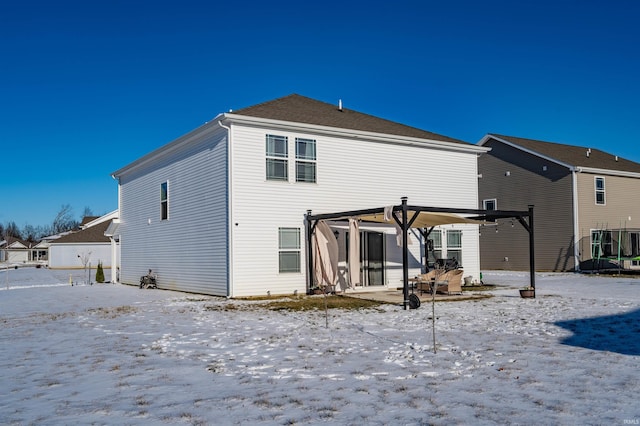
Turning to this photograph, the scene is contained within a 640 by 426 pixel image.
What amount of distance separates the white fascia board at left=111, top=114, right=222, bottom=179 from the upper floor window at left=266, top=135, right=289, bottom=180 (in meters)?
1.65

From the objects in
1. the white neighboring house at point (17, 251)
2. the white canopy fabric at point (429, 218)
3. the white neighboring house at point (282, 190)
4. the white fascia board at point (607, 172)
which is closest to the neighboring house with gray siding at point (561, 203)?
the white fascia board at point (607, 172)

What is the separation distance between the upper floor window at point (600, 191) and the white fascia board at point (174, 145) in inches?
856

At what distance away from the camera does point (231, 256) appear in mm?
16172

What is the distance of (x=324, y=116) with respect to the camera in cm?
1927

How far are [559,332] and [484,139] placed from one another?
2580 cm

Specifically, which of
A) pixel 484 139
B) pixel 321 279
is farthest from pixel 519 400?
pixel 484 139

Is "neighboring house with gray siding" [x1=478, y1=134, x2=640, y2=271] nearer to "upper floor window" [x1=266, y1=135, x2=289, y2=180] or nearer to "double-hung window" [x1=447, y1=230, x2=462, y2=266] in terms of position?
"double-hung window" [x1=447, y1=230, x2=462, y2=266]

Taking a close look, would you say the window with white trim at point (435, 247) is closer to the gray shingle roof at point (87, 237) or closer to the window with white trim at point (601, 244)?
the window with white trim at point (601, 244)

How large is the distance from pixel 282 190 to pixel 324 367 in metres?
10.4

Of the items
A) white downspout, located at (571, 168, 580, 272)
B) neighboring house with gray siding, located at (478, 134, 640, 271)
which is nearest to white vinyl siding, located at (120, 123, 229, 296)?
neighboring house with gray siding, located at (478, 134, 640, 271)

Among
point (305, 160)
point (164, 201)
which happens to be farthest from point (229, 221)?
point (164, 201)

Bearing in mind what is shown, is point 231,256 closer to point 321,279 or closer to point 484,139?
point 321,279

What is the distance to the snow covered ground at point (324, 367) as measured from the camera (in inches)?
210

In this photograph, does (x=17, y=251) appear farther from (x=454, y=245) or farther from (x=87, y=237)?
(x=454, y=245)
